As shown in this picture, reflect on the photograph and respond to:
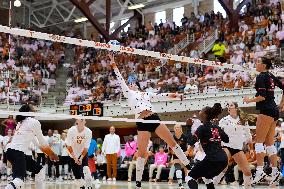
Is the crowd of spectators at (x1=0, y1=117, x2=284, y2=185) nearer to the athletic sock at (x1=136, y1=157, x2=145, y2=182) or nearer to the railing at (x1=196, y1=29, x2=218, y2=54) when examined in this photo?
the athletic sock at (x1=136, y1=157, x2=145, y2=182)

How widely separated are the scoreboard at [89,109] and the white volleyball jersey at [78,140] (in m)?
12.5

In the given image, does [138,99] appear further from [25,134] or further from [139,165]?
[25,134]

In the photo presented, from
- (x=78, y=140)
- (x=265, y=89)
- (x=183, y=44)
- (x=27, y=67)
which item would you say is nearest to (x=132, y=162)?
(x=78, y=140)

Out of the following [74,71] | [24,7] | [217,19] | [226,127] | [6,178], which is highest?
[24,7]

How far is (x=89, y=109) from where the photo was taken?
23625mm

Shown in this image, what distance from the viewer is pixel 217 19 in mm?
30641

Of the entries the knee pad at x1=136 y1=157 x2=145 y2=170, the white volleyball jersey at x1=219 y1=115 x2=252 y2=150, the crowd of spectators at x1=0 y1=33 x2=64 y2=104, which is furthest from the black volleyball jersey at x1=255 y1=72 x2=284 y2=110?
the crowd of spectators at x1=0 y1=33 x2=64 y2=104

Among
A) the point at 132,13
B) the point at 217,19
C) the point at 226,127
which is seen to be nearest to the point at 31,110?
the point at 226,127

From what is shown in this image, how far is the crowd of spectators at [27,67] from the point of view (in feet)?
88.0

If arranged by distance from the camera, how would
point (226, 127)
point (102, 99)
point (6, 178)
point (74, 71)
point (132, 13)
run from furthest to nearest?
1. point (132, 13)
2. point (74, 71)
3. point (102, 99)
4. point (6, 178)
5. point (226, 127)

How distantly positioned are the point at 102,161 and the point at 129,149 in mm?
1376

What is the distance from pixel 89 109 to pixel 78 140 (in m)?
12.8

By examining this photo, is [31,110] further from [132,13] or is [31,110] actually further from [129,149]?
[132,13]

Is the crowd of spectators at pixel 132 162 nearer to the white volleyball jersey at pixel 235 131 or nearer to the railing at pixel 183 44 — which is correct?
the white volleyball jersey at pixel 235 131
